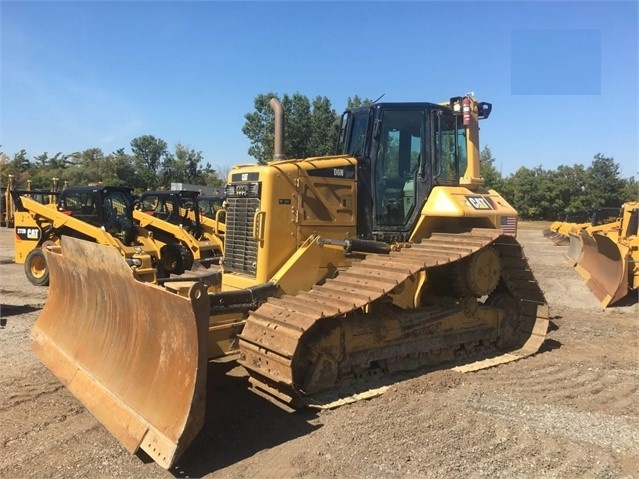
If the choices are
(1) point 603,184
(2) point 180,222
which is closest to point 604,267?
(2) point 180,222


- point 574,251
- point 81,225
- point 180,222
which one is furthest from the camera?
point 574,251

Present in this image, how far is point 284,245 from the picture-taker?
5801mm

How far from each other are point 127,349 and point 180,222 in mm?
11351

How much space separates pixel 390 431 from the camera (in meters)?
4.36

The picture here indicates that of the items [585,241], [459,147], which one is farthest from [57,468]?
[585,241]

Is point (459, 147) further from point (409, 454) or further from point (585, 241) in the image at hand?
point (585, 241)

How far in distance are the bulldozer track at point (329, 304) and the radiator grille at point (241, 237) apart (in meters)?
0.86

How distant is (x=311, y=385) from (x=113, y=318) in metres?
2.02

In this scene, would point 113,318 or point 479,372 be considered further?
point 479,372

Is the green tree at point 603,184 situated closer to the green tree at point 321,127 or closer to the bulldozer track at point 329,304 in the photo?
the green tree at point 321,127

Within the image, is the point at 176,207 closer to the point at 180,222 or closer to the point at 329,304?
the point at 180,222

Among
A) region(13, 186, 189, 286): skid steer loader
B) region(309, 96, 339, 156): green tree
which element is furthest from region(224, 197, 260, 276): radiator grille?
region(309, 96, 339, 156): green tree

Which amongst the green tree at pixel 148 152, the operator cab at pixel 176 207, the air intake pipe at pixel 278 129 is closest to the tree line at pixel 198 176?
the green tree at pixel 148 152

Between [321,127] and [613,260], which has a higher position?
[321,127]
